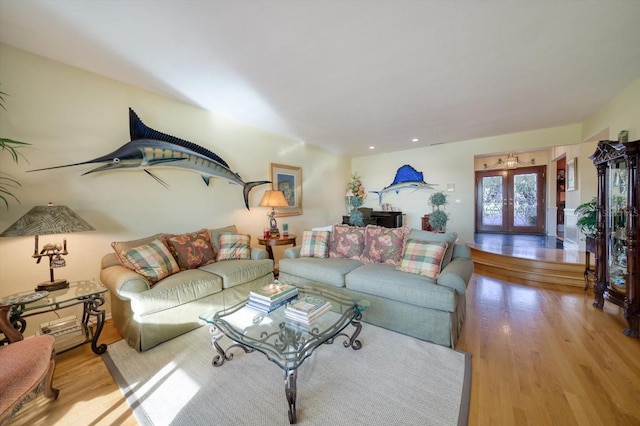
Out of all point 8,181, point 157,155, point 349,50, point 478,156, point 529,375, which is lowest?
point 529,375

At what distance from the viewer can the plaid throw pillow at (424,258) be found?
2.35 meters

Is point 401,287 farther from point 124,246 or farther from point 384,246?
point 124,246

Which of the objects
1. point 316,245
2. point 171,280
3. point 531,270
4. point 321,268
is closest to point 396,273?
point 321,268

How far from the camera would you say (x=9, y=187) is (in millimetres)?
2150

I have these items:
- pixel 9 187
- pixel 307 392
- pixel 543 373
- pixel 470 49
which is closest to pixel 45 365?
pixel 307 392

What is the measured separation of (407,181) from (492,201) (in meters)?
3.58

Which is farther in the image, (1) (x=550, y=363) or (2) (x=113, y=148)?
(2) (x=113, y=148)

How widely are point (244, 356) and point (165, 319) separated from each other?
81cm

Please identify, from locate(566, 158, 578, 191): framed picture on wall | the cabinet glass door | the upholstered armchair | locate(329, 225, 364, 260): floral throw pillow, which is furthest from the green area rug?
locate(566, 158, 578, 191): framed picture on wall

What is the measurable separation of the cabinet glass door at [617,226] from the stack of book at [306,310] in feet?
9.81

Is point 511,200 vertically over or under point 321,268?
over

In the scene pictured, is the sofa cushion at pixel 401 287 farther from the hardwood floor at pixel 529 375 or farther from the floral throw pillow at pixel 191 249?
the floral throw pillow at pixel 191 249

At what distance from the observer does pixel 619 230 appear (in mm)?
2537

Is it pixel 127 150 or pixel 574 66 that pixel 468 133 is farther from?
pixel 127 150
